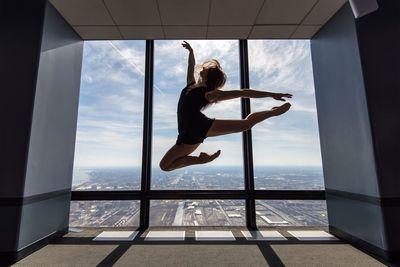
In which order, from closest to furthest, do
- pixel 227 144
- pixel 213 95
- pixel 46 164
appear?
pixel 213 95
pixel 46 164
pixel 227 144

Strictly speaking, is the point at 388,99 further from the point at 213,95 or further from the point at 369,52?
the point at 213,95

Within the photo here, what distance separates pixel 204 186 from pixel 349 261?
6.70ft

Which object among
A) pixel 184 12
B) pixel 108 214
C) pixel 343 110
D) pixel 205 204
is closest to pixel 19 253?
pixel 108 214

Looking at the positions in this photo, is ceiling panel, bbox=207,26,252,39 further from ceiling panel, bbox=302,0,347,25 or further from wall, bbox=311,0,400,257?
wall, bbox=311,0,400,257

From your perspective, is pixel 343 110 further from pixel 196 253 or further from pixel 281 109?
pixel 196 253

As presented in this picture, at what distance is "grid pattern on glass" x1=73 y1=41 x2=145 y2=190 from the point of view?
360 cm

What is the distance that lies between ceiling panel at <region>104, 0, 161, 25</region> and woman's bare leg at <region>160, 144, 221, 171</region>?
6.91 feet

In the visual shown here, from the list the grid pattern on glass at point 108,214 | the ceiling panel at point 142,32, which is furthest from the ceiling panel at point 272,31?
the grid pattern on glass at point 108,214

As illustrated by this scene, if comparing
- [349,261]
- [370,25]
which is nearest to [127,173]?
[349,261]

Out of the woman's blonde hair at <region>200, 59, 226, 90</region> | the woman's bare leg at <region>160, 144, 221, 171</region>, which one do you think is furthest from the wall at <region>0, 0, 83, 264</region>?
the woman's blonde hair at <region>200, 59, 226, 90</region>

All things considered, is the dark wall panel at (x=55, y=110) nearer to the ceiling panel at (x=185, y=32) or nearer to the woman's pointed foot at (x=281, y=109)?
the ceiling panel at (x=185, y=32)

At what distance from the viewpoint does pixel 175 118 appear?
379cm

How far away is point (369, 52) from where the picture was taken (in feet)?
9.07

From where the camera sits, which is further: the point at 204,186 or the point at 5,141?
the point at 204,186
